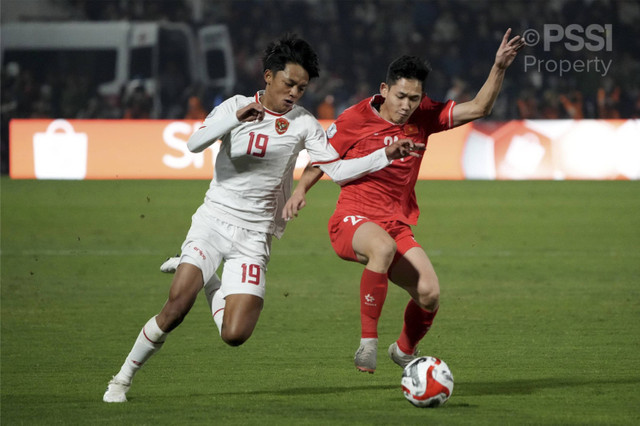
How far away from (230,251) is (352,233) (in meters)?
0.79

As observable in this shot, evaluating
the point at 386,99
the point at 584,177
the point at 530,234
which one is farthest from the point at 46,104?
the point at 386,99

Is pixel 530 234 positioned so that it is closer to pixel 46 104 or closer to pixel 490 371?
pixel 490 371

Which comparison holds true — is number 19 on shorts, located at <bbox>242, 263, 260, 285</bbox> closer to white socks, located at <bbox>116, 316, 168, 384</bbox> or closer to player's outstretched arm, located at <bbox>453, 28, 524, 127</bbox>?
white socks, located at <bbox>116, 316, 168, 384</bbox>

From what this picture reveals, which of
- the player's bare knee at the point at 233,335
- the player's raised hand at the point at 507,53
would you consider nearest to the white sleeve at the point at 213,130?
the player's bare knee at the point at 233,335

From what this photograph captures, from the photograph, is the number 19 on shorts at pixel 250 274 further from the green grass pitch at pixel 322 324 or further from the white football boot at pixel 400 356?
Result: the white football boot at pixel 400 356

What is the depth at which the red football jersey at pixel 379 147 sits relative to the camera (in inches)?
249

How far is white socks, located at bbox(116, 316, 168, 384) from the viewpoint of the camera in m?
5.47

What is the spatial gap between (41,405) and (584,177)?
14.6m

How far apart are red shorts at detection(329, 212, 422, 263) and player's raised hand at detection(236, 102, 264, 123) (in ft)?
3.71

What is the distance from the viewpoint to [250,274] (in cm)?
569

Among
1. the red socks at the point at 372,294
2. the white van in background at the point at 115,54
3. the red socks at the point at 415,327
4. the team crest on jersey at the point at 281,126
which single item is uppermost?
the team crest on jersey at the point at 281,126

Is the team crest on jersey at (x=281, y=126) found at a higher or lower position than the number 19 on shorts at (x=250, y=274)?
higher

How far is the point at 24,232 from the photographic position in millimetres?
13688

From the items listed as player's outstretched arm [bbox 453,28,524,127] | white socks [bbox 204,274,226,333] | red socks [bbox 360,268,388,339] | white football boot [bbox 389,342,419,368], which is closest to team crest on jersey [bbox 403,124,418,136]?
player's outstretched arm [bbox 453,28,524,127]
